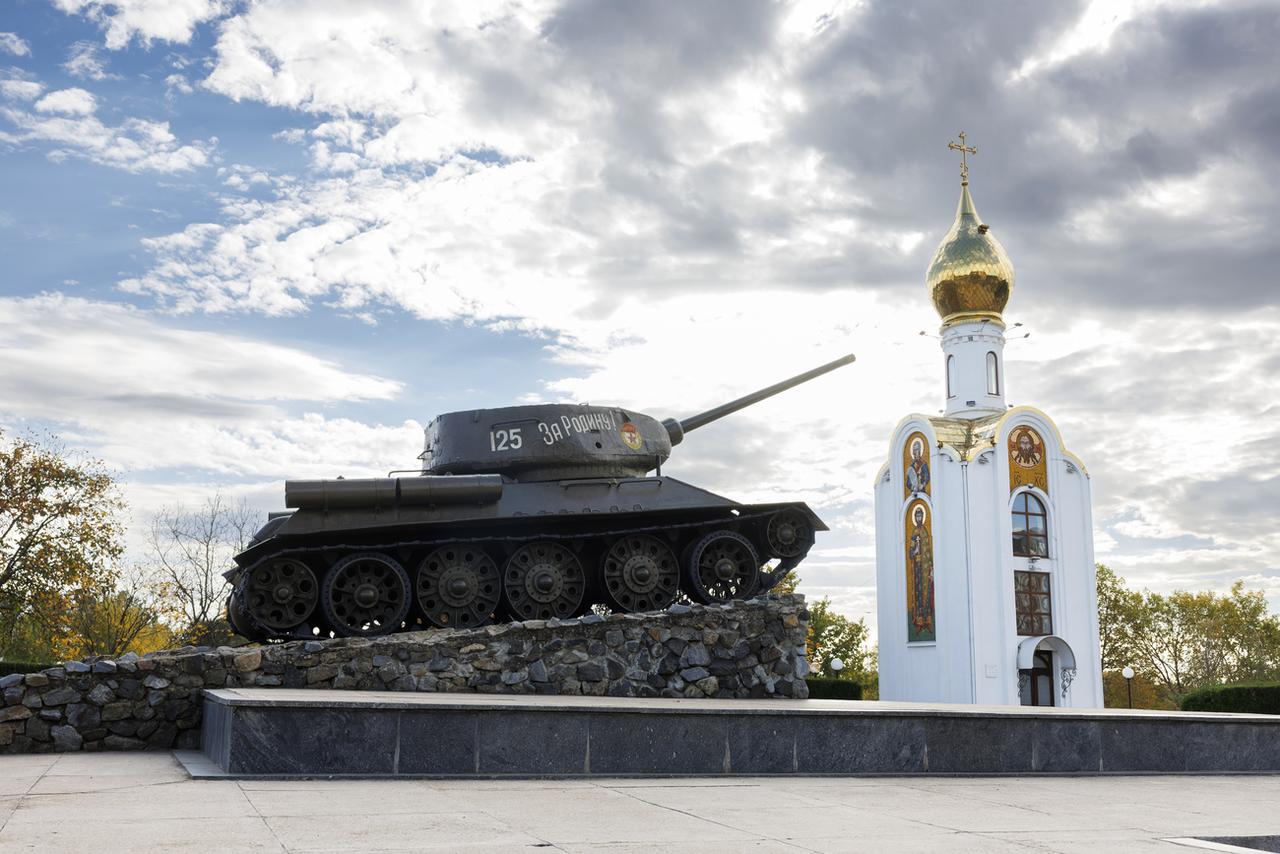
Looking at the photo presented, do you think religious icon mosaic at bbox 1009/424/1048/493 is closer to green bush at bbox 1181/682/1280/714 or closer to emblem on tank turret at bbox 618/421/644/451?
green bush at bbox 1181/682/1280/714

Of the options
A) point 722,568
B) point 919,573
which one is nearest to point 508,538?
point 722,568

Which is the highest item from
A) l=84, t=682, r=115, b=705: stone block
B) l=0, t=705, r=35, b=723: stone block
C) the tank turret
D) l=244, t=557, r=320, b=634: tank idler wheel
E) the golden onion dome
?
the golden onion dome

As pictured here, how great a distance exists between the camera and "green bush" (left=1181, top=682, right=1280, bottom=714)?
23188 millimetres

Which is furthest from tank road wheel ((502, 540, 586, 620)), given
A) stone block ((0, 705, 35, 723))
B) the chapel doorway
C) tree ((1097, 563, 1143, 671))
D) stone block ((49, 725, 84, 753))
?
tree ((1097, 563, 1143, 671))

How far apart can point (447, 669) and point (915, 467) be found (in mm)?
30151

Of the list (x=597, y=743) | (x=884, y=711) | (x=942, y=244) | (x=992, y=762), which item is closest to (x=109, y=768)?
(x=597, y=743)

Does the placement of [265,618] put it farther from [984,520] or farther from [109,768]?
[984,520]

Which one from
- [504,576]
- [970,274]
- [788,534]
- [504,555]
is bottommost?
[504,576]

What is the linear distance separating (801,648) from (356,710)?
305 inches

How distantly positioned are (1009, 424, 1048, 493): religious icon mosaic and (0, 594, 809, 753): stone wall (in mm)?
26839

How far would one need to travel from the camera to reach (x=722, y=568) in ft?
54.2

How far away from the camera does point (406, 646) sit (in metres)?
14.5

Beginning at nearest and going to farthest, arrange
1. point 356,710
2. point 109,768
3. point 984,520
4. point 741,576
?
point 356,710 < point 109,768 < point 741,576 < point 984,520

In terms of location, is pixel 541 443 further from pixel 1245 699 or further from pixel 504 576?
pixel 1245 699
